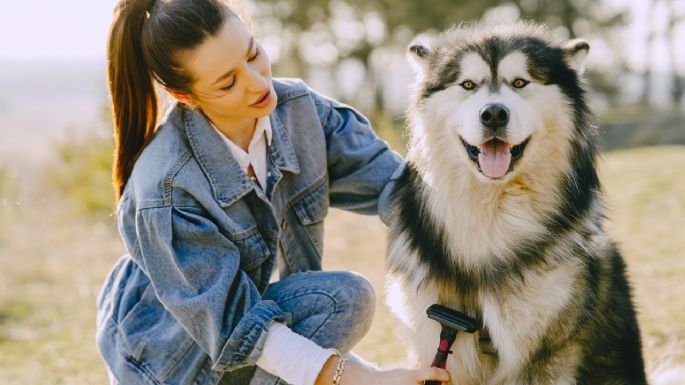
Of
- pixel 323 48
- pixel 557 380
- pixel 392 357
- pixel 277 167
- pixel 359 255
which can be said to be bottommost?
pixel 323 48

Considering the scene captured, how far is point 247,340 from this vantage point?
6.88 ft

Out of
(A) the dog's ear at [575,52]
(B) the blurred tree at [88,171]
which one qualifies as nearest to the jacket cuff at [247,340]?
(A) the dog's ear at [575,52]

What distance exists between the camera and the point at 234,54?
7.20 ft

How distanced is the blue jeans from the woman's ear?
27.3 inches

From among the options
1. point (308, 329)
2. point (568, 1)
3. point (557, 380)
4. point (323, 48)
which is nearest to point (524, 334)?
point (557, 380)

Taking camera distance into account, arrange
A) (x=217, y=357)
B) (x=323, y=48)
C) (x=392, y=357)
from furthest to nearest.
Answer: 1. (x=323, y=48)
2. (x=392, y=357)
3. (x=217, y=357)

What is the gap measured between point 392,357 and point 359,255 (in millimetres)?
2885

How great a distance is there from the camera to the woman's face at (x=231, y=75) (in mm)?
2176

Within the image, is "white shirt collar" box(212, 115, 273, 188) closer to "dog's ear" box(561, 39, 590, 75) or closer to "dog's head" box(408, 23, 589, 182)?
"dog's head" box(408, 23, 589, 182)

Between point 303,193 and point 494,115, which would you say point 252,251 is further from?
point 494,115

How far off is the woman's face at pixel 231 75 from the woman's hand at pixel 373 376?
844mm

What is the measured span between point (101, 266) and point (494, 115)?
4.89 metres

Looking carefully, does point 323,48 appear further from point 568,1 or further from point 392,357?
point 392,357

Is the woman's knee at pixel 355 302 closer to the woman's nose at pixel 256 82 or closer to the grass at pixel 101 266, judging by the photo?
the woman's nose at pixel 256 82
